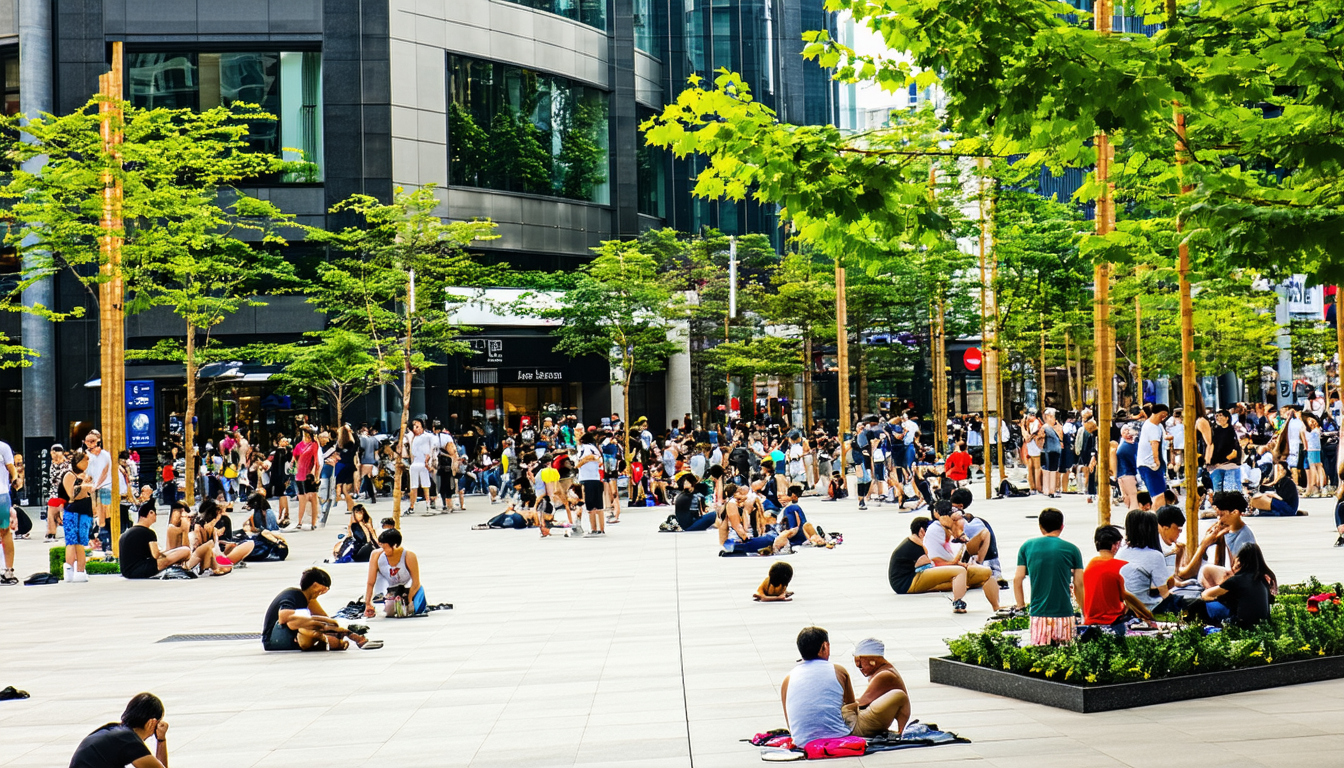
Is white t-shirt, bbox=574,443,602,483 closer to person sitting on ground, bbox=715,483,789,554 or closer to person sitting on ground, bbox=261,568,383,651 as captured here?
person sitting on ground, bbox=715,483,789,554

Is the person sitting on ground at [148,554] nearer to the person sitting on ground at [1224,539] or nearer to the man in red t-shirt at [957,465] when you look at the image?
the person sitting on ground at [1224,539]

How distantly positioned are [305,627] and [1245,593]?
8343 mm

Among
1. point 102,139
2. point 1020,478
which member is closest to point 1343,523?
point 1020,478

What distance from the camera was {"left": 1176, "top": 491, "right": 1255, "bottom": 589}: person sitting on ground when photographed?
418 inches

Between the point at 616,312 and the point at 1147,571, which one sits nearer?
the point at 1147,571

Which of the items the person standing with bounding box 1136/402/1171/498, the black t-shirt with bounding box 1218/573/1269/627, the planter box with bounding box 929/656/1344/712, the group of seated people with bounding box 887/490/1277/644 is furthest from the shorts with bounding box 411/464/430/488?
the black t-shirt with bounding box 1218/573/1269/627

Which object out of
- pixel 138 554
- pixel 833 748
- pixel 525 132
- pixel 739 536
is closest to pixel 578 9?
pixel 525 132

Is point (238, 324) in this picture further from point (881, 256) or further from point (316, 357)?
point (881, 256)

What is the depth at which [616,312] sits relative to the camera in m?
35.6

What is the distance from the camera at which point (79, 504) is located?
17547 millimetres

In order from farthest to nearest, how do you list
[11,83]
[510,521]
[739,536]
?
[11,83]
[510,521]
[739,536]

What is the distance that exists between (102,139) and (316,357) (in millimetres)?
12401

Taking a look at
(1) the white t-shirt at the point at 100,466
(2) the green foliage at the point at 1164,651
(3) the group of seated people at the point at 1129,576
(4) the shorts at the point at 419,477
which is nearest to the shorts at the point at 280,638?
(2) the green foliage at the point at 1164,651

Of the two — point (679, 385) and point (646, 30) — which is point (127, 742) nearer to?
point (679, 385)
